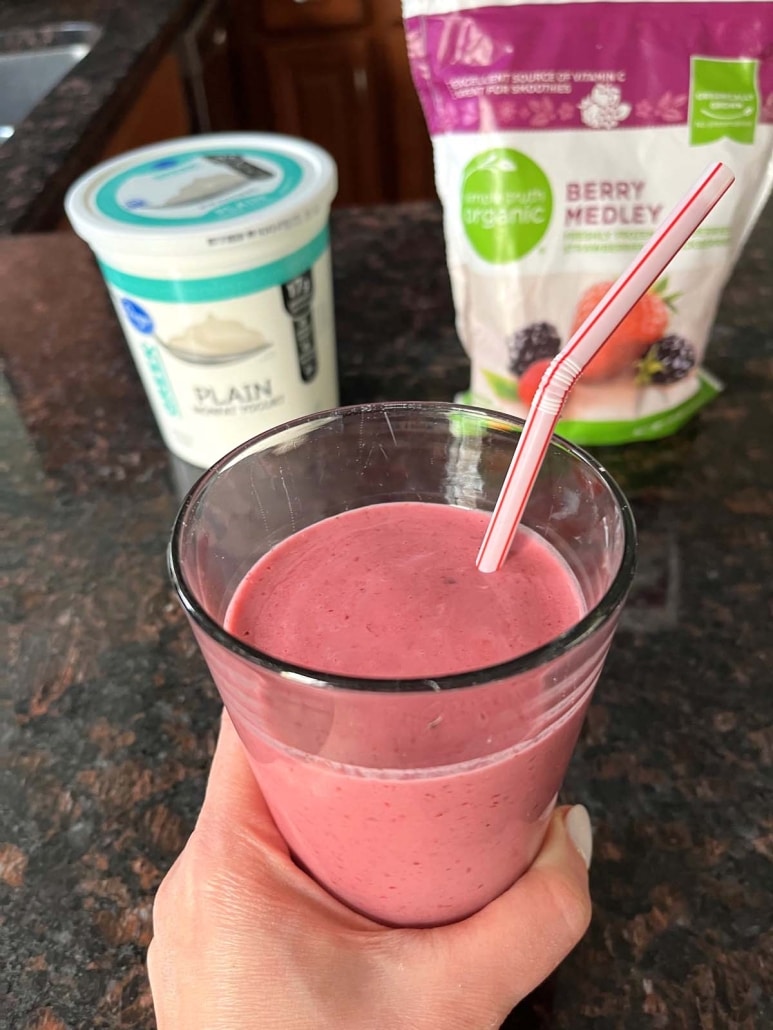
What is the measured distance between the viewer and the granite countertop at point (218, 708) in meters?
0.56

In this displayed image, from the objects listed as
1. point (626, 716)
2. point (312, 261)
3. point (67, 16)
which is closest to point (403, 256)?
point (312, 261)

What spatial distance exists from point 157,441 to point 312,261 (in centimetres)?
29

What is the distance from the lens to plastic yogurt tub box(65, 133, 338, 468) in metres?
0.81

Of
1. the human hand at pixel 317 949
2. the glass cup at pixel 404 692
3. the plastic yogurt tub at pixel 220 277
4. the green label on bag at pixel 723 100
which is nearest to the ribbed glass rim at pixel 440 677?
the glass cup at pixel 404 692

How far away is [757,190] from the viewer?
85 centimetres

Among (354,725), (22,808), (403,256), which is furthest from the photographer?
(403,256)

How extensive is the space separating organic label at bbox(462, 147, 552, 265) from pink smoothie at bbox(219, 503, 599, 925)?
0.36 m

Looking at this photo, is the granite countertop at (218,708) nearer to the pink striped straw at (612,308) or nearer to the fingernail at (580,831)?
the fingernail at (580,831)

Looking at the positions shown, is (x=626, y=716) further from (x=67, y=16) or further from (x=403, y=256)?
(x=67, y=16)

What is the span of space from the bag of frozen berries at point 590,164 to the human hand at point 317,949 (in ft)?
1.71

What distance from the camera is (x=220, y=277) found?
81 centimetres

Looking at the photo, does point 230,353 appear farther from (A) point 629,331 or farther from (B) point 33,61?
(B) point 33,61

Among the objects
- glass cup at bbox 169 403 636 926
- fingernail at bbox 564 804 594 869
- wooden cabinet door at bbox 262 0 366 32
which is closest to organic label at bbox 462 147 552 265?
glass cup at bbox 169 403 636 926

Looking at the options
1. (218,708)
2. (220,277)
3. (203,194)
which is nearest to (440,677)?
(218,708)
